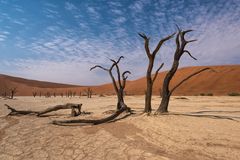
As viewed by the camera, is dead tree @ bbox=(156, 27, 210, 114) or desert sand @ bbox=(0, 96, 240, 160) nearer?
desert sand @ bbox=(0, 96, 240, 160)

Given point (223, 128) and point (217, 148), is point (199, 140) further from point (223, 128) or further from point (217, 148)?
point (223, 128)

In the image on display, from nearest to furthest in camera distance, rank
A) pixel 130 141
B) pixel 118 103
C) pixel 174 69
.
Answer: pixel 130 141
pixel 174 69
pixel 118 103

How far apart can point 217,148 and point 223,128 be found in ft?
8.26

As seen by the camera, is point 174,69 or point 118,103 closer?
point 174,69

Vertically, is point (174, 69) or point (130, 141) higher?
point (174, 69)

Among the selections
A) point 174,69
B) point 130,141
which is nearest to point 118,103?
point 174,69

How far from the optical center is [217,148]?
249 inches

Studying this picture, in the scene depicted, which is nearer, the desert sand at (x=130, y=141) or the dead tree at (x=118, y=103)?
the desert sand at (x=130, y=141)

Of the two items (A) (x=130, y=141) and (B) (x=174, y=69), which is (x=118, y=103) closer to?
(B) (x=174, y=69)

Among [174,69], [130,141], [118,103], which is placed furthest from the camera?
[118,103]

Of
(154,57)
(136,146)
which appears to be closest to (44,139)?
(136,146)

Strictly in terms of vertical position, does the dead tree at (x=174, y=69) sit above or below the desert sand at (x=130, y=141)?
above

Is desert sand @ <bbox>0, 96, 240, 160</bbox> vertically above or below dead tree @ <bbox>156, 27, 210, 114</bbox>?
below

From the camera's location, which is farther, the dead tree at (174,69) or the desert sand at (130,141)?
the dead tree at (174,69)
